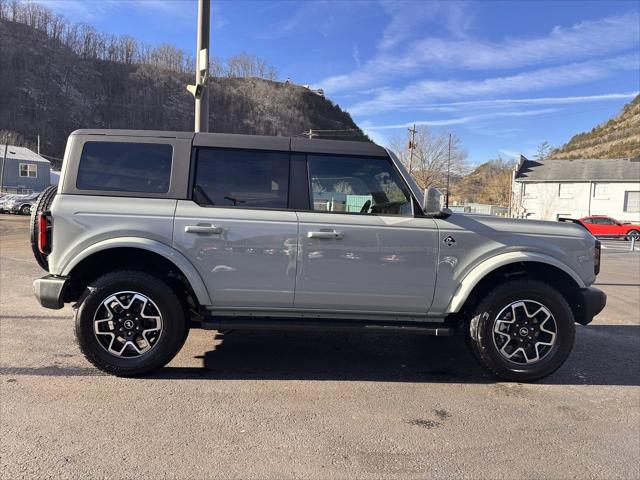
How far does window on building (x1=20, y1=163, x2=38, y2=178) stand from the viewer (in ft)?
179

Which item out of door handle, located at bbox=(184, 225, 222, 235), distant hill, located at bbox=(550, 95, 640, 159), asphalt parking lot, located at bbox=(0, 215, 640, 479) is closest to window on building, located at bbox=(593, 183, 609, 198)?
distant hill, located at bbox=(550, 95, 640, 159)

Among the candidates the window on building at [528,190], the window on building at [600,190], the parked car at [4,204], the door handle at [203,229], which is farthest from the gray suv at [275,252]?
the window on building at [528,190]

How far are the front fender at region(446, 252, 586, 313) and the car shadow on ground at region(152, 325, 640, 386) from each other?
2.50ft

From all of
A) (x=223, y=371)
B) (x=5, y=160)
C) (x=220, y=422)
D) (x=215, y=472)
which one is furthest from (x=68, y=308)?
(x=5, y=160)

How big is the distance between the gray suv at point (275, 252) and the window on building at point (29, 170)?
60222 mm

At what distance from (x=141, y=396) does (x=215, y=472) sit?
48.4 inches

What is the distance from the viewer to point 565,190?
42.6 meters

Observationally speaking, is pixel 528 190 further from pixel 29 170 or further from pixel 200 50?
pixel 29 170

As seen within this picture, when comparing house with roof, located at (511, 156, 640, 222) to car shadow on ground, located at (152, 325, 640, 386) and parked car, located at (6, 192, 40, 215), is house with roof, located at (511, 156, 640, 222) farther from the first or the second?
car shadow on ground, located at (152, 325, 640, 386)

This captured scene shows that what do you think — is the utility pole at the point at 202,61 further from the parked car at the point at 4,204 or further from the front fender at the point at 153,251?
the parked car at the point at 4,204

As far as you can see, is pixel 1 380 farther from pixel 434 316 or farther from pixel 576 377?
pixel 576 377

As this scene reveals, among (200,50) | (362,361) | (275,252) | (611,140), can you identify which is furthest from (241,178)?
(611,140)

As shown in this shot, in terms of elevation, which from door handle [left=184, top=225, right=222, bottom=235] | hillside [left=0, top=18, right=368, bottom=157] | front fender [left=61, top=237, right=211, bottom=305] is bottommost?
front fender [left=61, top=237, right=211, bottom=305]

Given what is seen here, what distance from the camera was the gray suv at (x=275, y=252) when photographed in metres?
3.88
